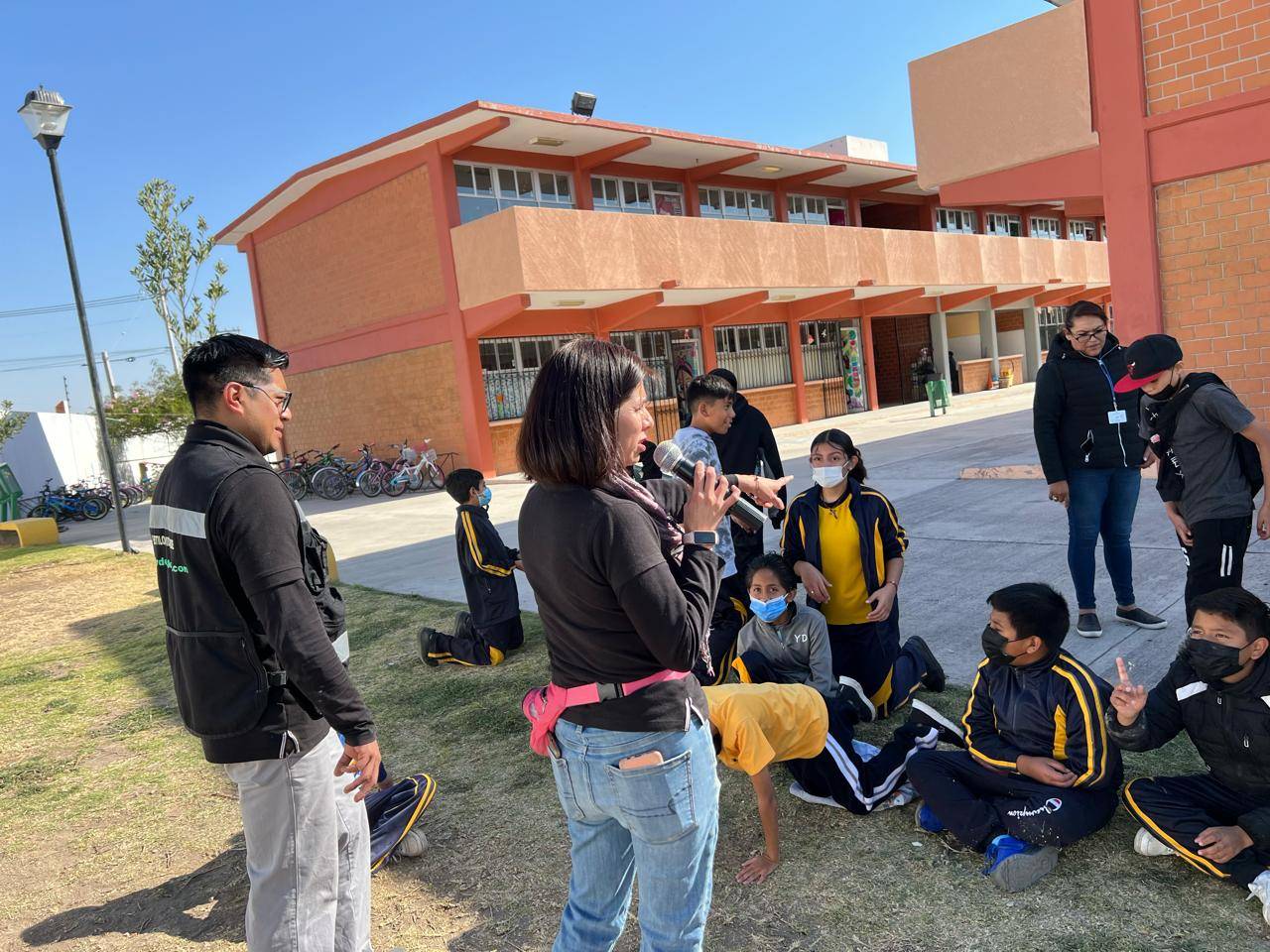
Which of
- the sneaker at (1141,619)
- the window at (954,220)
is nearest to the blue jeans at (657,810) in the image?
the sneaker at (1141,619)

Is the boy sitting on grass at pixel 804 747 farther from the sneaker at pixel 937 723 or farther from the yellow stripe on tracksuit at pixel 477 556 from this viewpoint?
the yellow stripe on tracksuit at pixel 477 556

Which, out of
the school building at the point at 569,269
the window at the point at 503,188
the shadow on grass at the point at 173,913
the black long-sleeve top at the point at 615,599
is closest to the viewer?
the black long-sleeve top at the point at 615,599

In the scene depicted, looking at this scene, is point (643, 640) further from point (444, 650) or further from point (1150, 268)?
point (1150, 268)

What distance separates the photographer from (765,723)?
9.20ft

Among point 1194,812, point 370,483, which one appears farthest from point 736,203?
point 1194,812

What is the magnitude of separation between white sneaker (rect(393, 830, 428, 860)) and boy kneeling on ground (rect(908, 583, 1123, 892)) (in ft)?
5.74

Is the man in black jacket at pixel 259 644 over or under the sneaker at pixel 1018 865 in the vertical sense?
over

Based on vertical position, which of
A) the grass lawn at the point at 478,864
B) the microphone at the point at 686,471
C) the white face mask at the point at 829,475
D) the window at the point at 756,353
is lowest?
the grass lawn at the point at 478,864

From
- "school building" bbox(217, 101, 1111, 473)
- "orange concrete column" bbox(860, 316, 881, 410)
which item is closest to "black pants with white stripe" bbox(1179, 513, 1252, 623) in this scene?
"school building" bbox(217, 101, 1111, 473)

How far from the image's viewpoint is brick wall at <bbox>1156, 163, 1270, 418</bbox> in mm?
7312

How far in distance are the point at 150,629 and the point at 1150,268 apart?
9.28 metres

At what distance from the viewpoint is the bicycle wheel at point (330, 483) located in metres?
17.1

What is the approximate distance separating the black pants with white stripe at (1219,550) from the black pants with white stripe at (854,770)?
4.75ft

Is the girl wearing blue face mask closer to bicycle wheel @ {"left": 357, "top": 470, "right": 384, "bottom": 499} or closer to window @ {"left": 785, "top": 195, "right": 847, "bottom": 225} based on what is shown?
bicycle wheel @ {"left": 357, "top": 470, "right": 384, "bottom": 499}
